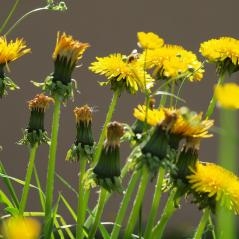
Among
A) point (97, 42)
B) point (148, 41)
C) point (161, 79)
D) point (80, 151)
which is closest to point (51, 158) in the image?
point (80, 151)

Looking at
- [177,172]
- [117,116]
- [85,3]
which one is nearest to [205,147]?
[117,116]

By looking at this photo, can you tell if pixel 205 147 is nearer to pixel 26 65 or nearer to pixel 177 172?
pixel 26 65

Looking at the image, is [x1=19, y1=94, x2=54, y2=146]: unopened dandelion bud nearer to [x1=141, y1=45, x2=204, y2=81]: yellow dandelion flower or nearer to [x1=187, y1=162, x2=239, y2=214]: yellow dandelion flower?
[x1=141, y1=45, x2=204, y2=81]: yellow dandelion flower

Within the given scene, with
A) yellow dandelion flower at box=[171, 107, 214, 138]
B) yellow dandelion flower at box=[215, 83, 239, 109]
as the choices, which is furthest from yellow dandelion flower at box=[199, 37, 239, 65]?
yellow dandelion flower at box=[215, 83, 239, 109]

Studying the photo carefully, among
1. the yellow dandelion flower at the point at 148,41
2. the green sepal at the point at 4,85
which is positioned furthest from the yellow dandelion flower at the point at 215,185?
the green sepal at the point at 4,85

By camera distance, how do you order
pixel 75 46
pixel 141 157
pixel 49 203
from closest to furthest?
pixel 141 157, pixel 75 46, pixel 49 203
